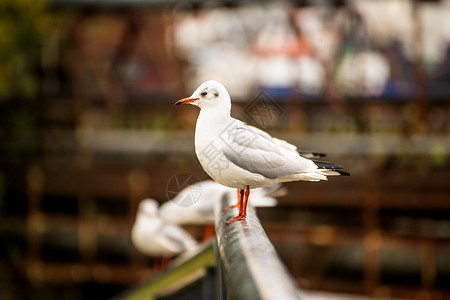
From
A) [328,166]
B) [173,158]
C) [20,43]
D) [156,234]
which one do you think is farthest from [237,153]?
[20,43]

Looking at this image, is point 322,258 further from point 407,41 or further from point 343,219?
point 407,41

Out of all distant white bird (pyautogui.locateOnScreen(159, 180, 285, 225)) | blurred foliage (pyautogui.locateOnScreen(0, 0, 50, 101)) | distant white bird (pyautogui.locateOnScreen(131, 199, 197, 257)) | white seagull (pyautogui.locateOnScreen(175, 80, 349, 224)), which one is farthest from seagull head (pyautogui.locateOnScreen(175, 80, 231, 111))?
blurred foliage (pyautogui.locateOnScreen(0, 0, 50, 101))

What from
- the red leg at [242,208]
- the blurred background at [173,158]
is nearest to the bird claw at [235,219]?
the red leg at [242,208]

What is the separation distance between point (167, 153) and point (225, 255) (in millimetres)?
5912

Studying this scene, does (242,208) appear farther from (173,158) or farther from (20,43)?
(20,43)

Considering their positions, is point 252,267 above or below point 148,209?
above

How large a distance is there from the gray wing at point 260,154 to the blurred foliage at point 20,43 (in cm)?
524

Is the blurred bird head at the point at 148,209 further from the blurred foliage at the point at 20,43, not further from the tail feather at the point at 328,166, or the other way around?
the blurred foliage at the point at 20,43

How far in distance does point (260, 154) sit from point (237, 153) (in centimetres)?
4

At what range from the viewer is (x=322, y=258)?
5609mm

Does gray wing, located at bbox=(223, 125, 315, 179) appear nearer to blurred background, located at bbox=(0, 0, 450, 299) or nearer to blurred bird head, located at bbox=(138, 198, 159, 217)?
blurred bird head, located at bbox=(138, 198, 159, 217)

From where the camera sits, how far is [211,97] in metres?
1.17

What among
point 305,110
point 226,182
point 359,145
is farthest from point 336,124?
point 226,182

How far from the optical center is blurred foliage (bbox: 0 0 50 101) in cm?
619
